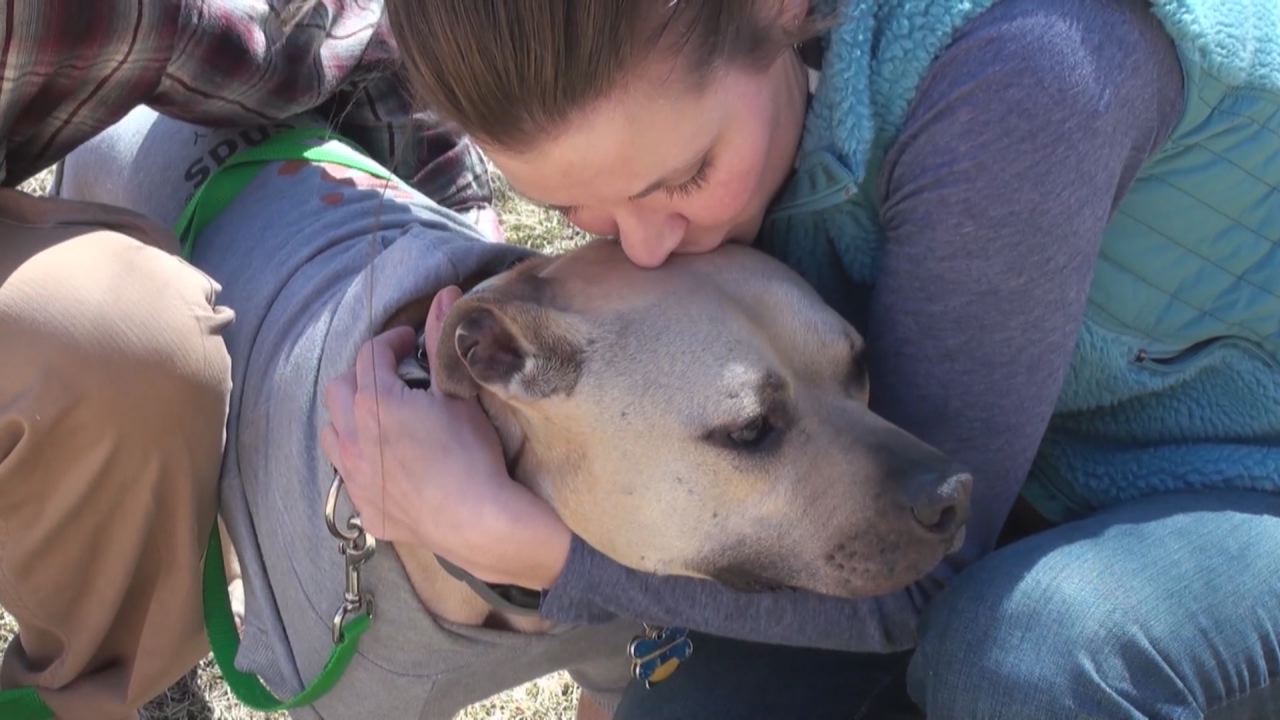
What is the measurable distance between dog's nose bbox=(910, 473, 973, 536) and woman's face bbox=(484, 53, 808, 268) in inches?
21.9

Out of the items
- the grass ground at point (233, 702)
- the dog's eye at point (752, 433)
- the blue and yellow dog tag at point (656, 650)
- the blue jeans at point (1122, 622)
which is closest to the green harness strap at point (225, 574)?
the blue and yellow dog tag at point (656, 650)

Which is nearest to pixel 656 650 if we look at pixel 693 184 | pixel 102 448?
pixel 693 184

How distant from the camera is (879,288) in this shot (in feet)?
6.86

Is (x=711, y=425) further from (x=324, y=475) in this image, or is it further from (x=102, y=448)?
(x=102, y=448)

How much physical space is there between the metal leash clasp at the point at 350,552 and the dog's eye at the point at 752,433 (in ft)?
2.46

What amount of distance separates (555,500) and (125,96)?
1400 mm

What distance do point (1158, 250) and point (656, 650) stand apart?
120cm

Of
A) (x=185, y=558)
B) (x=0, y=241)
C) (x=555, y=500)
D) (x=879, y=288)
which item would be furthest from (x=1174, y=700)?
(x=0, y=241)

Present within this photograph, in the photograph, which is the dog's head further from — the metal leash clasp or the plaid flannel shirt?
the plaid flannel shirt

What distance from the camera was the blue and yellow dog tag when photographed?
7.95 ft

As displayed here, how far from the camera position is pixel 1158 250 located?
2.11 m

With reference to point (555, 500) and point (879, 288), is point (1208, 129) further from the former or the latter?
point (555, 500)

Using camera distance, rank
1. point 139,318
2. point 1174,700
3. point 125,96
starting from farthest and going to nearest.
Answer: point 125,96 → point 139,318 → point 1174,700

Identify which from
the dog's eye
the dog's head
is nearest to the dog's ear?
the dog's head
